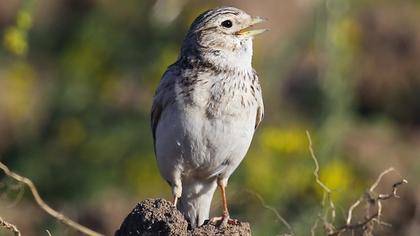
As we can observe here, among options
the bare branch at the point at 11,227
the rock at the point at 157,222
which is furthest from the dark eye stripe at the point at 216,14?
the bare branch at the point at 11,227

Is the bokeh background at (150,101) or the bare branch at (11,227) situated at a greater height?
the bare branch at (11,227)

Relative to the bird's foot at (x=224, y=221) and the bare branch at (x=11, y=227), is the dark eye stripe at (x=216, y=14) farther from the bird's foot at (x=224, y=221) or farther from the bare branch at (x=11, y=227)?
the bare branch at (x=11, y=227)

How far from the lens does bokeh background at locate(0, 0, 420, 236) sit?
1214 cm

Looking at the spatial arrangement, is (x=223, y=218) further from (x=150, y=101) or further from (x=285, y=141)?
(x=150, y=101)

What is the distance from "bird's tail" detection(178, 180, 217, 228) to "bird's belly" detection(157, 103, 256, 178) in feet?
0.85

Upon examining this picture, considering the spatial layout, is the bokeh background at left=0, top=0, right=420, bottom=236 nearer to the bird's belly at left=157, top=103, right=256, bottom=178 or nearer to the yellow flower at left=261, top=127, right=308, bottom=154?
the yellow flower at left=261, top=127, right=308, bottom=154

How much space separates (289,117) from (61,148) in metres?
2.73

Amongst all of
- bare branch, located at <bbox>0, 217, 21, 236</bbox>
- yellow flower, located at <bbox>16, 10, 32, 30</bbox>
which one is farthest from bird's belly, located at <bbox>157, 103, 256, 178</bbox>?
yellow flower, located at <bbox>16, 10, 32, 30</bbox>

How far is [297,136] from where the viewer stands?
43.8 ft

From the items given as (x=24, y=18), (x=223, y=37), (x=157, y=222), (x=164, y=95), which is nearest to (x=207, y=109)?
(x=164, y=95)

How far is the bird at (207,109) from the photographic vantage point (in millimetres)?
8719

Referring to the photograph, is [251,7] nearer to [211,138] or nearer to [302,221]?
[302,221]

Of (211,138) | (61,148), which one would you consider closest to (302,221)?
(211,138)

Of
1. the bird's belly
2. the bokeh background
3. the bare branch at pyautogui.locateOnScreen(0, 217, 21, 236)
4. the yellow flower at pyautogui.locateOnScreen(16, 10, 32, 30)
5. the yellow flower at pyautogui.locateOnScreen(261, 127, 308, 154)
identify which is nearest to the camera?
the bare branch at pyautogui.locateOnScreen(0, 217, 21, 236)
